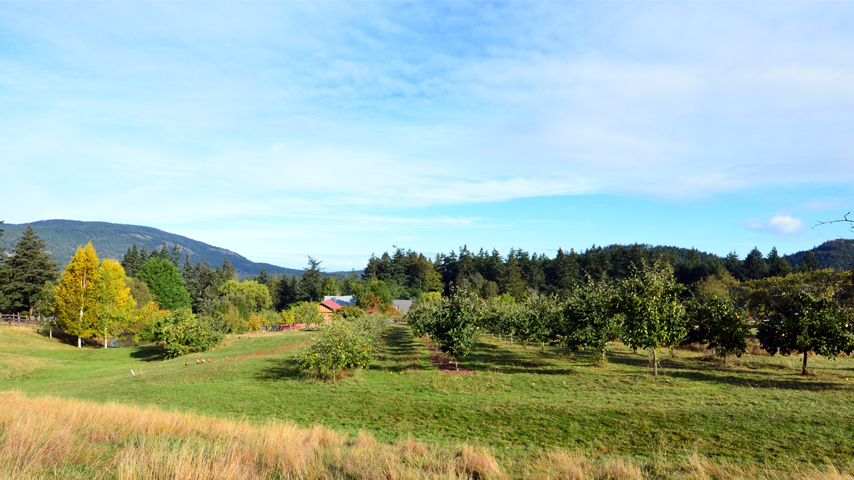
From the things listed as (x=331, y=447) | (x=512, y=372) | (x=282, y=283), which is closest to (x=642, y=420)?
(x=331, y=447)

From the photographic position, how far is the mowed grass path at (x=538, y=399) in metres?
10.8

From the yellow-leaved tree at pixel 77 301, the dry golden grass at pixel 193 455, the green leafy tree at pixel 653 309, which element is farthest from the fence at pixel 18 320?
the green leafy tree at pixel 653 309

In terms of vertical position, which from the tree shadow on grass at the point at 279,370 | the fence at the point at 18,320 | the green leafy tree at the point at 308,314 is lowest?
the fence at the point at 18,320

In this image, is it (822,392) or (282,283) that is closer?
(822,392)

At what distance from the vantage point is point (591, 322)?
25.4m

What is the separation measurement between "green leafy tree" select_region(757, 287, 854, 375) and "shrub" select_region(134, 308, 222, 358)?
45118 millimetres

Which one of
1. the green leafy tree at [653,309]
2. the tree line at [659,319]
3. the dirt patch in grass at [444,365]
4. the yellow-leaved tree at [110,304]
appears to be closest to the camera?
the green leafy tree at [653,309]

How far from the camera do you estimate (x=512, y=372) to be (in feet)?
78.9

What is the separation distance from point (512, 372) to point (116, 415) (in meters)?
19.2

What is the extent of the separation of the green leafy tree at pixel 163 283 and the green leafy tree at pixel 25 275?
45.8 ft

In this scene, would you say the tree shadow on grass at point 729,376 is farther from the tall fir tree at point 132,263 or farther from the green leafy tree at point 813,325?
the tall fir tree at point 132,263

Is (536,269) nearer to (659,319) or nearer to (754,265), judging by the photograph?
(754,265)

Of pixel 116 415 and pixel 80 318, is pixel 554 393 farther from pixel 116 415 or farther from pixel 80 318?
pixel 80 318

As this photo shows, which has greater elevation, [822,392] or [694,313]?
[694,313]
